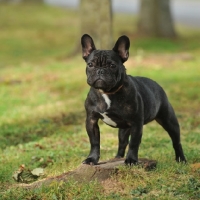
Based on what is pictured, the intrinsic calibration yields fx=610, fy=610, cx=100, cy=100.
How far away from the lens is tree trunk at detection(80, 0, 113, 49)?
683 inches

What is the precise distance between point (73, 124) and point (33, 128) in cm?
91

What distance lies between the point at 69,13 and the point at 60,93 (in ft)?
86.2

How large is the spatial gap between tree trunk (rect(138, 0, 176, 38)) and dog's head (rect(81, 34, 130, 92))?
20677 mm

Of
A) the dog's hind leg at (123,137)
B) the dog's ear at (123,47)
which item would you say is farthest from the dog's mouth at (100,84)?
the dog's hind leg at (123,137)

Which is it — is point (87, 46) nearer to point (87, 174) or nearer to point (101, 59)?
point (101, 59)

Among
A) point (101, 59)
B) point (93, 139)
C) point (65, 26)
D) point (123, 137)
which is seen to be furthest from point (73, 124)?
point (65, 26)

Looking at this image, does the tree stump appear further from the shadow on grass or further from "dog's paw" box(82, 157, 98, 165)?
the shadow on grass

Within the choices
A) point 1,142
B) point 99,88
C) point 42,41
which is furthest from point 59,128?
point 42,41

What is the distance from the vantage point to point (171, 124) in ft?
27.8

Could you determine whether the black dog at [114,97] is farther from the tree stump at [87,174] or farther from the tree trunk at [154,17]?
the tree trunk at [154,17]

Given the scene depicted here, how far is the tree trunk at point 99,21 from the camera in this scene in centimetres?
1734

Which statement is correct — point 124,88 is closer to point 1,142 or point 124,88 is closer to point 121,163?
point 121,163

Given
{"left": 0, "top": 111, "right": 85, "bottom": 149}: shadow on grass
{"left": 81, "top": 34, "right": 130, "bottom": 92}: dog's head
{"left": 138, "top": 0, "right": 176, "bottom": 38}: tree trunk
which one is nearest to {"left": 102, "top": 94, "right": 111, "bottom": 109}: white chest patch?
{"left": 81, "top": 34, "right": 130, "bottom": 92}: dog's head

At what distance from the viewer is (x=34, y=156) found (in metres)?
9.41
